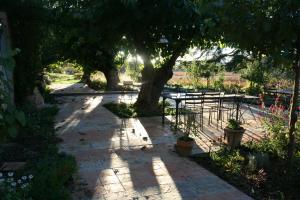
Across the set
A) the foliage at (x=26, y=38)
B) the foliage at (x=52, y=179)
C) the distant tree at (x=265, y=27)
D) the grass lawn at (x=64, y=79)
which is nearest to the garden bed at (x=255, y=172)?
the distant tree at (x=265, y=27)

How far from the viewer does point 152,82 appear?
34.1 feet

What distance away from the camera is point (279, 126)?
561 centimetres

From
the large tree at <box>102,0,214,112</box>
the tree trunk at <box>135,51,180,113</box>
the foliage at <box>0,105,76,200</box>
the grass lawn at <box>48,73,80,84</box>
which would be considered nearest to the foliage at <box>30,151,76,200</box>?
the foliage at <box>0,105,76,200</box>

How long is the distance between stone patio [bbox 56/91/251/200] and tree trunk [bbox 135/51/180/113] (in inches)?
81.5

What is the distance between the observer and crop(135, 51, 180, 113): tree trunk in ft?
33.3

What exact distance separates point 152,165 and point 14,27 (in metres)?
6.13

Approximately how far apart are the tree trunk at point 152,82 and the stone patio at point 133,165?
6.79ft

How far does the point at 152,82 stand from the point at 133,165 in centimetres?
547

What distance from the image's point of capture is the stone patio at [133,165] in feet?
13.7

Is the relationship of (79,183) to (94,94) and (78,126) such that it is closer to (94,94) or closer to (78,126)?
(78,126)

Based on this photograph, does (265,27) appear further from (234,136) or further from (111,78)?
(111,78)

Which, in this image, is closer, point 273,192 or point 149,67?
point 273,192

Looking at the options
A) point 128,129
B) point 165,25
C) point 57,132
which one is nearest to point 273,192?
point 128,129

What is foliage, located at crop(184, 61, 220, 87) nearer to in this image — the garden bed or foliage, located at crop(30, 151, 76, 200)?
the garden bed
